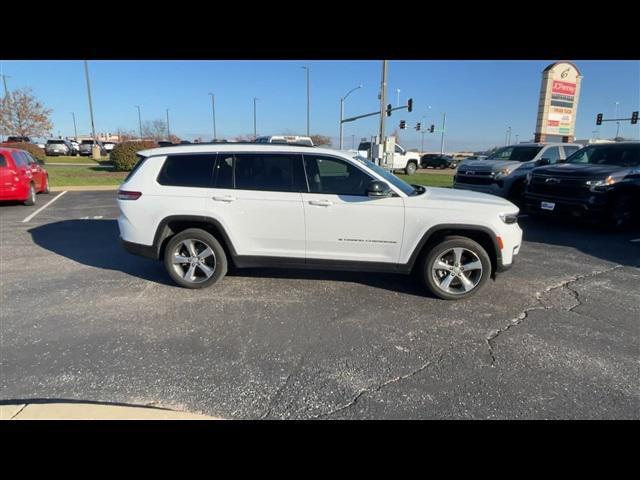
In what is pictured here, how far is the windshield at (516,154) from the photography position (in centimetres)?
1077

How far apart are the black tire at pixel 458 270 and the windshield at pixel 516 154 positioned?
791 centimetres

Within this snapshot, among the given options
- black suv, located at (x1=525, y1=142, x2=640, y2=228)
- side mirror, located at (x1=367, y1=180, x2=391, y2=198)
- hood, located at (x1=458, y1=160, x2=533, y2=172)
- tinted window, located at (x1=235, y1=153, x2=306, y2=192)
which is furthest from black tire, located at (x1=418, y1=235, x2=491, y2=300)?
hood, located at (x1=458, y1=160, x2=533, y2=172)

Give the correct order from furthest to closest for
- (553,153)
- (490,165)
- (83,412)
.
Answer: (553,153) → (490,165) → (83,412)

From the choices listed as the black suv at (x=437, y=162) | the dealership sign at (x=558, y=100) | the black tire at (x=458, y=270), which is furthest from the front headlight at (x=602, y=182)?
the black suv at (x=437, y=162)

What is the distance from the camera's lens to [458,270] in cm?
422

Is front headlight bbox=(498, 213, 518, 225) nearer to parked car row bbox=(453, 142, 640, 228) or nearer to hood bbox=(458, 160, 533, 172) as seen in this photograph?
parked car row bbox=(453, 142, 640, 228)

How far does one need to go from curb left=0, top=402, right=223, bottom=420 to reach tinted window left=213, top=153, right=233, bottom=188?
2735mm

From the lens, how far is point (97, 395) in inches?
102

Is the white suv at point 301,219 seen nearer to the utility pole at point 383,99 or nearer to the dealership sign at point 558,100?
the utility pole at point 383,99

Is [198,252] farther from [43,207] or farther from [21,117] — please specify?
[21,117]

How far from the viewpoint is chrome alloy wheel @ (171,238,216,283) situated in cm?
453

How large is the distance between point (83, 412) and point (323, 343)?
1.83m

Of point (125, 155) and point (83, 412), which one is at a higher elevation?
point (125, 155)

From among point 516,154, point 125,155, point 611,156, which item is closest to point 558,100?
point 516,154
